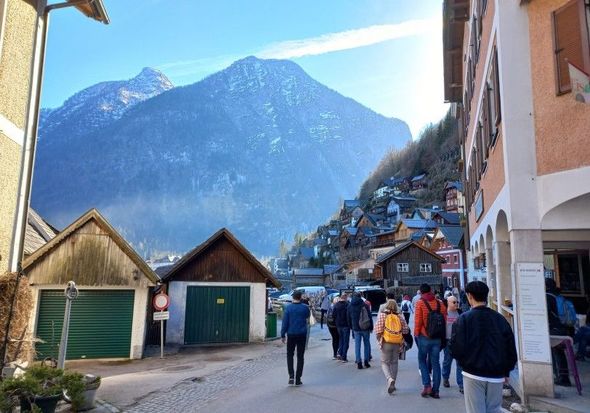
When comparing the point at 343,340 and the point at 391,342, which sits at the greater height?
the point at 391,342

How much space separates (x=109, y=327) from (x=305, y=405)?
425 inches

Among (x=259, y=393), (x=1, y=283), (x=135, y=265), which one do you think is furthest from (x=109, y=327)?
(x=259, y=393)

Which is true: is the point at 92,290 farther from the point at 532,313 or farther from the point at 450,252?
the point at 450,252

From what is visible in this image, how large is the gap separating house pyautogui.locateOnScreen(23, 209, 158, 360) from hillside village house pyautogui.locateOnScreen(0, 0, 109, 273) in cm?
631

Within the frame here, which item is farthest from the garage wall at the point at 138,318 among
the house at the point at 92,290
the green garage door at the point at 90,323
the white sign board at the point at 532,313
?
the white sign board at the point at 532,313

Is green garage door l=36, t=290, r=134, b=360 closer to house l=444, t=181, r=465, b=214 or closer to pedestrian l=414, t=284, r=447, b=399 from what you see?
pedestrian l=414, t=284, r=447, b=399

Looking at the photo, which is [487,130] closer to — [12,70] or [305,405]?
[305,405]

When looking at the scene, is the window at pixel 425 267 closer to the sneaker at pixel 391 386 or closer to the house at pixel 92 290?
the house at pixel 92 290

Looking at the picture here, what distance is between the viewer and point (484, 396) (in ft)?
15.5

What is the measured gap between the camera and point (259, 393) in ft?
29.0

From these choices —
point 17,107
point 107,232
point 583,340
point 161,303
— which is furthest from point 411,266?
point 17,107

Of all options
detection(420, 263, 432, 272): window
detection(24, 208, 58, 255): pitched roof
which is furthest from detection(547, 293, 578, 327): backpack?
detection(420, 263, 432, 272): window

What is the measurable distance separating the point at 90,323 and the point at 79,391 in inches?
369

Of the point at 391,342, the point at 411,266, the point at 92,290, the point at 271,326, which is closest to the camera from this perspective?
the point at 391,342
